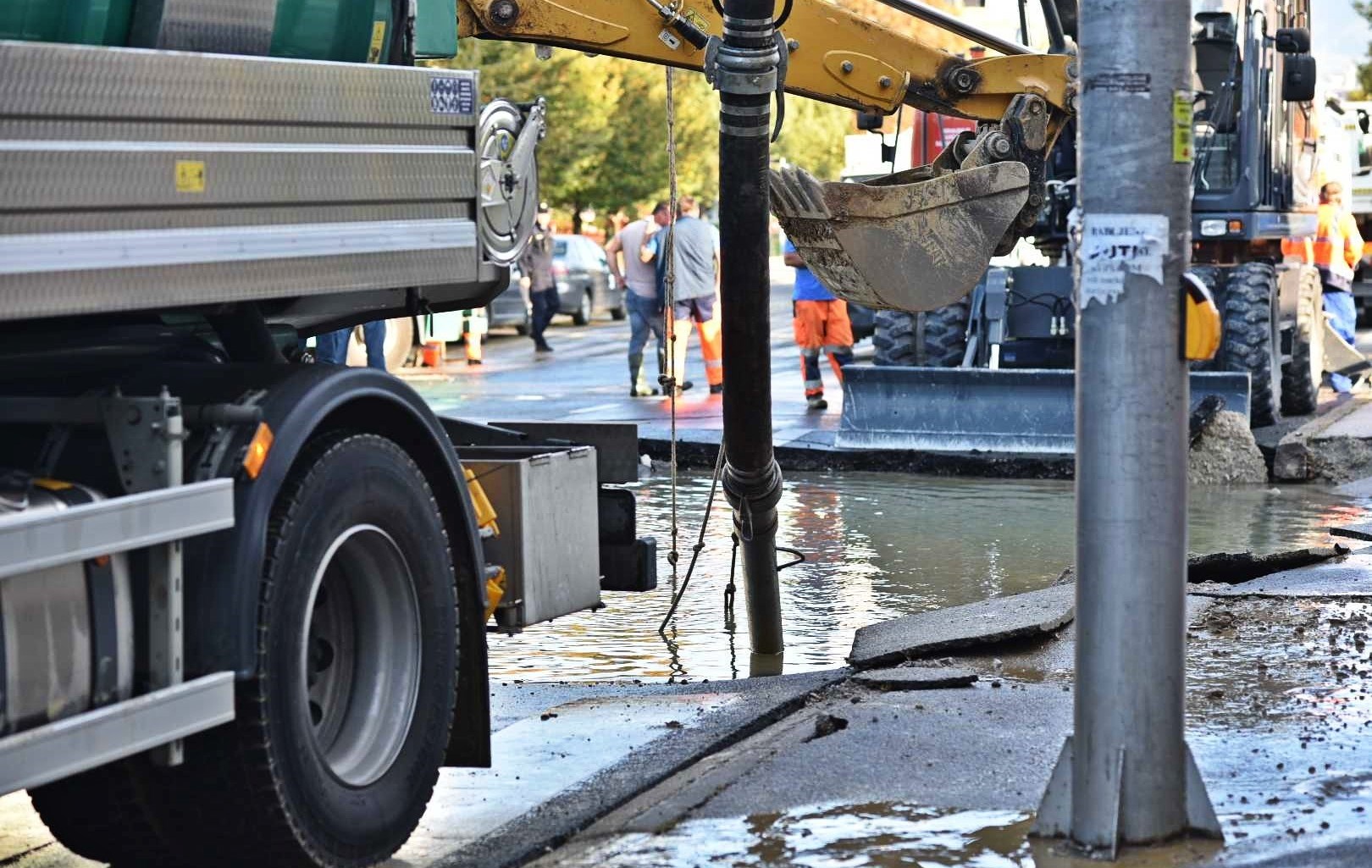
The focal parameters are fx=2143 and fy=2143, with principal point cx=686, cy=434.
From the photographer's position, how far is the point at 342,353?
41.2ft

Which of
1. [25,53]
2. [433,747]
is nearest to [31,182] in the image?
[25,53]

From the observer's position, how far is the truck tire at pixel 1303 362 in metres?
17.3

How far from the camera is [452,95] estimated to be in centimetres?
532

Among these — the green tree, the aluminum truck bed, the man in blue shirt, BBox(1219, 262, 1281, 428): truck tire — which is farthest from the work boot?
the green tree

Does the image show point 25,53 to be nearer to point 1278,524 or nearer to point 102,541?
point 102,541

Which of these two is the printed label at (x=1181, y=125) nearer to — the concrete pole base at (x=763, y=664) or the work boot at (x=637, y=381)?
the concrete pole base at (x=763, y=664)

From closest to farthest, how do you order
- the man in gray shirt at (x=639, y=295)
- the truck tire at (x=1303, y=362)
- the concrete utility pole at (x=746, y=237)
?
the concrete utility pole at (x=746, y=237), the truck tire at (x=1303, y=362), the man in gray shirt at (x=639, y=295)

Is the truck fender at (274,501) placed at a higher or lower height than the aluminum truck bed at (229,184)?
lower

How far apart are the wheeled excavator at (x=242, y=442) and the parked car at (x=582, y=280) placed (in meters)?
27.2

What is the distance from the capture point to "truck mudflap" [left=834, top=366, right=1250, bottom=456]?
14.6 m

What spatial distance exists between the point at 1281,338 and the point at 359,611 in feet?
43.0

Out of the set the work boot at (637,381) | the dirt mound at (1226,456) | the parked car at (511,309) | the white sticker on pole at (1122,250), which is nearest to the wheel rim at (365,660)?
the white sticker on pole at (1122,250)

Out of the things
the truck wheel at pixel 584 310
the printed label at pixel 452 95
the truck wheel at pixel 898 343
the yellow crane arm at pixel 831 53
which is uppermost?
the yellow crane arm at pixel 831 53

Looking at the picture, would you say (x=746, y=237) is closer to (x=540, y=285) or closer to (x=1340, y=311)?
(x=1340, y=311)
